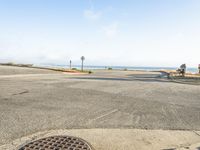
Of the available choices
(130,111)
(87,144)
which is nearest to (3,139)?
(87,144)

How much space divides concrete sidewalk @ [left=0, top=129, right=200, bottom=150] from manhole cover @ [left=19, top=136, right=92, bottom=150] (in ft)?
0.64

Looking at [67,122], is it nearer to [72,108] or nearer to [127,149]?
[72,108]

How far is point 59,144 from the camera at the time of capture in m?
3.39

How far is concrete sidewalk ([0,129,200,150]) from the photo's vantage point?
136 inches

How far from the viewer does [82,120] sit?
4.95 meters

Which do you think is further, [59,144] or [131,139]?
[131,139]

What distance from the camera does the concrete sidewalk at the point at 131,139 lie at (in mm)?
3447

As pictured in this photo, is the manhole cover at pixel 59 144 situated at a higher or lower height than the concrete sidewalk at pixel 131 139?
higher

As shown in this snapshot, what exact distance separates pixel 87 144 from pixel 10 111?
3.27 meters

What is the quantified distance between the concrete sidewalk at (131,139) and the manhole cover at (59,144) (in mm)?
196

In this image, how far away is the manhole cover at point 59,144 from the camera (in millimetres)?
3273

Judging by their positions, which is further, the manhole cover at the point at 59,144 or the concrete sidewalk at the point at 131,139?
the concrete sidewalk at the point at 131,139

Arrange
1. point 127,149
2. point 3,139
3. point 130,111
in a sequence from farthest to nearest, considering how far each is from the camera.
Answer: point 130,111
point 3,139
point 127,149

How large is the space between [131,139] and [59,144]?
1.41 meters
